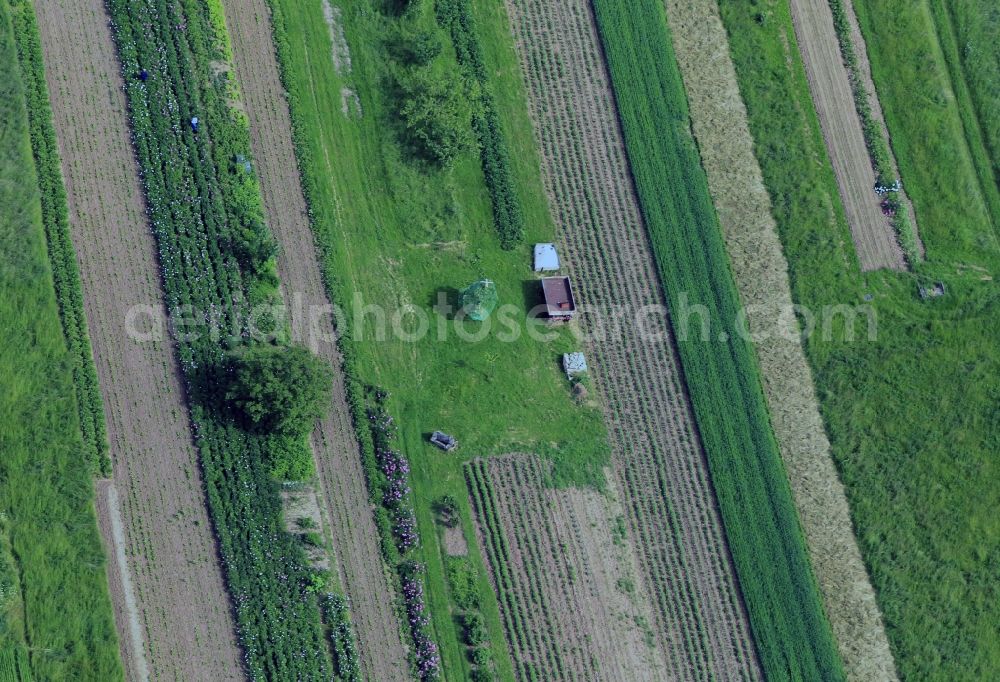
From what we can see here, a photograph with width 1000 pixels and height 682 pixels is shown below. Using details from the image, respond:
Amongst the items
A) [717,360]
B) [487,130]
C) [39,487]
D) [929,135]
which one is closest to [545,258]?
[487,130]

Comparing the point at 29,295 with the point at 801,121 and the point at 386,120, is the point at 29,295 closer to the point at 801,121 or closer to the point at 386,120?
the point at 386,120

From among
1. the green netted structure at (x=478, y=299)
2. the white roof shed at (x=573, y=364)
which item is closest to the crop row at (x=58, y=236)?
the green netted structure at (x=478, y=299)

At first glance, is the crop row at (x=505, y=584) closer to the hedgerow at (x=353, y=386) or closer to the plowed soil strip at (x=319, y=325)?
the hedgerow at (x=353, y=386)

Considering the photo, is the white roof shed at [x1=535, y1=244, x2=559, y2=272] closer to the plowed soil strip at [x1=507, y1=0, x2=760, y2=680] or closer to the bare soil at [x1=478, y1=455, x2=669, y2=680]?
the plowed soil strip at [x1=507, y1=0, x2=760, y2=680]

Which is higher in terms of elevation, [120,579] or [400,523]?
[120,579]

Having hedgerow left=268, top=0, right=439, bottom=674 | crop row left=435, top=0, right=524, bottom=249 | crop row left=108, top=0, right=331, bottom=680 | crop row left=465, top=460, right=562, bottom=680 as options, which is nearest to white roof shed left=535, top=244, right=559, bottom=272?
crop row left=435, top=0, right=524, bottom=249

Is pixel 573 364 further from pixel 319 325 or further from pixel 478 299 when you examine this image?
pixel 319 325

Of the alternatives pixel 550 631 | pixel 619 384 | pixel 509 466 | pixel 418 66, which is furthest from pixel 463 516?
pixel 418 66
